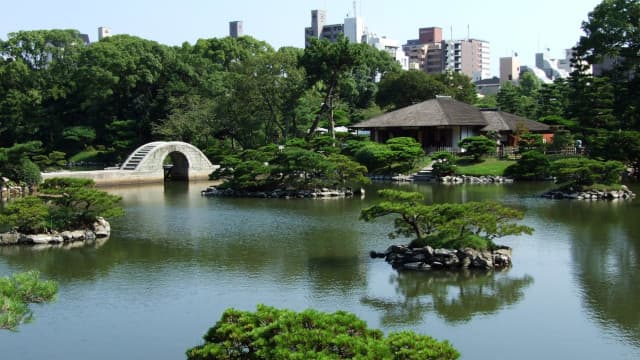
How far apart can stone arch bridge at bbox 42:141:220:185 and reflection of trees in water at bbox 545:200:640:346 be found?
18.9 metres

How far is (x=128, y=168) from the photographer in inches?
1438

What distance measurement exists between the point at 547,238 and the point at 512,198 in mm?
8139

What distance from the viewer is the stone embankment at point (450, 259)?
15023 mm

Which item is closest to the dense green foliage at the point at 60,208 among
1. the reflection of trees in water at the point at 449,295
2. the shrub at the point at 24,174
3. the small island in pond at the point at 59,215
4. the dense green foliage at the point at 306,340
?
the small island in pond at the point at 59,215

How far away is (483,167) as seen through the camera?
118 ft

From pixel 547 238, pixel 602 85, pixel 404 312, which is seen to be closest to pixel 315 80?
pixel 602 85

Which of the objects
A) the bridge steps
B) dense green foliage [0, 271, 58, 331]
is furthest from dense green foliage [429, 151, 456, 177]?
dense green foliage [0, 271, 58, 331]

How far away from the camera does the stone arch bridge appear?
35.4 m

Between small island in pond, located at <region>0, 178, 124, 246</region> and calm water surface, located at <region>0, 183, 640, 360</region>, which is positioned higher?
small island in pond, located at <region>0, 178, 124, 246</region>

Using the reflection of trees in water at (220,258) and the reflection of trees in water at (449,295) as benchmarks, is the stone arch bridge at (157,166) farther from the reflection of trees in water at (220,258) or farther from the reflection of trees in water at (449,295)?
the reflection of trees in water at (449,295)

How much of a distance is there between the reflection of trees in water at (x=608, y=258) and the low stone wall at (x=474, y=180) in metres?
8.52

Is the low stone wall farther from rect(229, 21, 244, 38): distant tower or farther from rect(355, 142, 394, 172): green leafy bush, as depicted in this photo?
rect(229, 21, 244, 38): distant tower

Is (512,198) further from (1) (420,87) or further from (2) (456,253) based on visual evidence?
(1) (420,87)

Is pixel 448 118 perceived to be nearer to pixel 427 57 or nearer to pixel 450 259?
pixel 450 259
